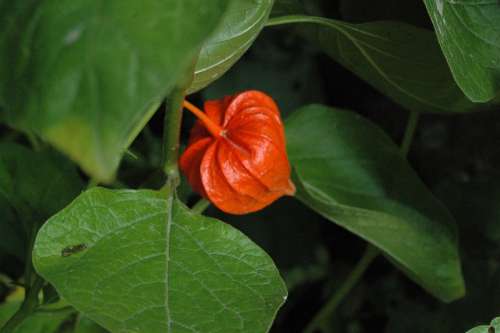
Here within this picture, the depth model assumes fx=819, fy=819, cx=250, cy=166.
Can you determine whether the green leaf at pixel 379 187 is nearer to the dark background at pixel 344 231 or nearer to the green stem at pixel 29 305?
the dark background at pixel 344 231

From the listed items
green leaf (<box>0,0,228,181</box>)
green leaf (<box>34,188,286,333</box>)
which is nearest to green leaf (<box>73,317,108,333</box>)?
green leaf (<box>34,188,286,333</box>)

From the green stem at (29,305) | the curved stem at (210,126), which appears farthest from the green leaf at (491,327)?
the green stem at (29,305)

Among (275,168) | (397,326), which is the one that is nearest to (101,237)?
(275,168)

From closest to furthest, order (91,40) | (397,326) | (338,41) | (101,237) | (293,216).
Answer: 1. (91,40)
2. (101,237)
3. (338,41)
4. (397,326)
5. (293,216)

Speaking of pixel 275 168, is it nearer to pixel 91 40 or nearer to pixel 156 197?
pixel 156 197

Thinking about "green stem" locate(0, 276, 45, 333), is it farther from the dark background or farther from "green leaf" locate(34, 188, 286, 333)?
the dark background
